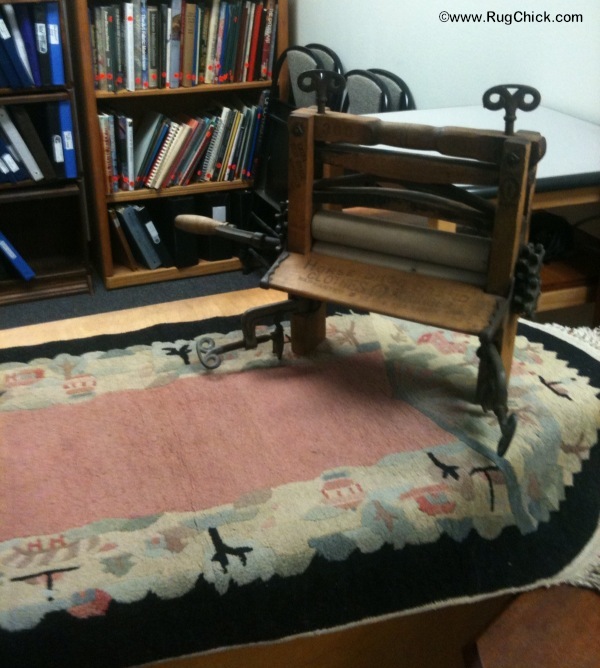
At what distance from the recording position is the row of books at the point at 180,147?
9.02 feet

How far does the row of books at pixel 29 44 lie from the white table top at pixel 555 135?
4.19ft

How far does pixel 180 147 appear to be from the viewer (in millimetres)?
2830

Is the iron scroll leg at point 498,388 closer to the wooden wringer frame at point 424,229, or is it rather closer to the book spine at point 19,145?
the wooden wringer frame at point 424,229

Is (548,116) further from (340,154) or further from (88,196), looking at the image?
(88,196)

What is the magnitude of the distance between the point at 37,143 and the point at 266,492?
82.4 inches

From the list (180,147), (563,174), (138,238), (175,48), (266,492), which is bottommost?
(138,238)

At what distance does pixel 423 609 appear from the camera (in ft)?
2.81

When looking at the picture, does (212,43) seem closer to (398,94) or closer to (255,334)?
(398,94)

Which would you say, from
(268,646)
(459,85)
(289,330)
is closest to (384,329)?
(289,330)

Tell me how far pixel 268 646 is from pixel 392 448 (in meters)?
0.29

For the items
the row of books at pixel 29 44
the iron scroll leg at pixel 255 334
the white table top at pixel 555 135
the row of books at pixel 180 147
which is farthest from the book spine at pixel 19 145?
the iron scroll leg at pixel 255 334

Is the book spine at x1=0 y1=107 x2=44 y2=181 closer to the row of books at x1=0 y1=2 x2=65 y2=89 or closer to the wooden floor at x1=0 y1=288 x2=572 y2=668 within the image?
the row of books at x1=0 y1=2 x2=65 y2=89

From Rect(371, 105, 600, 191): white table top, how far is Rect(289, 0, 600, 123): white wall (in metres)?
0.09

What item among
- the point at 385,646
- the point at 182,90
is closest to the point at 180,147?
the point at 182,90
